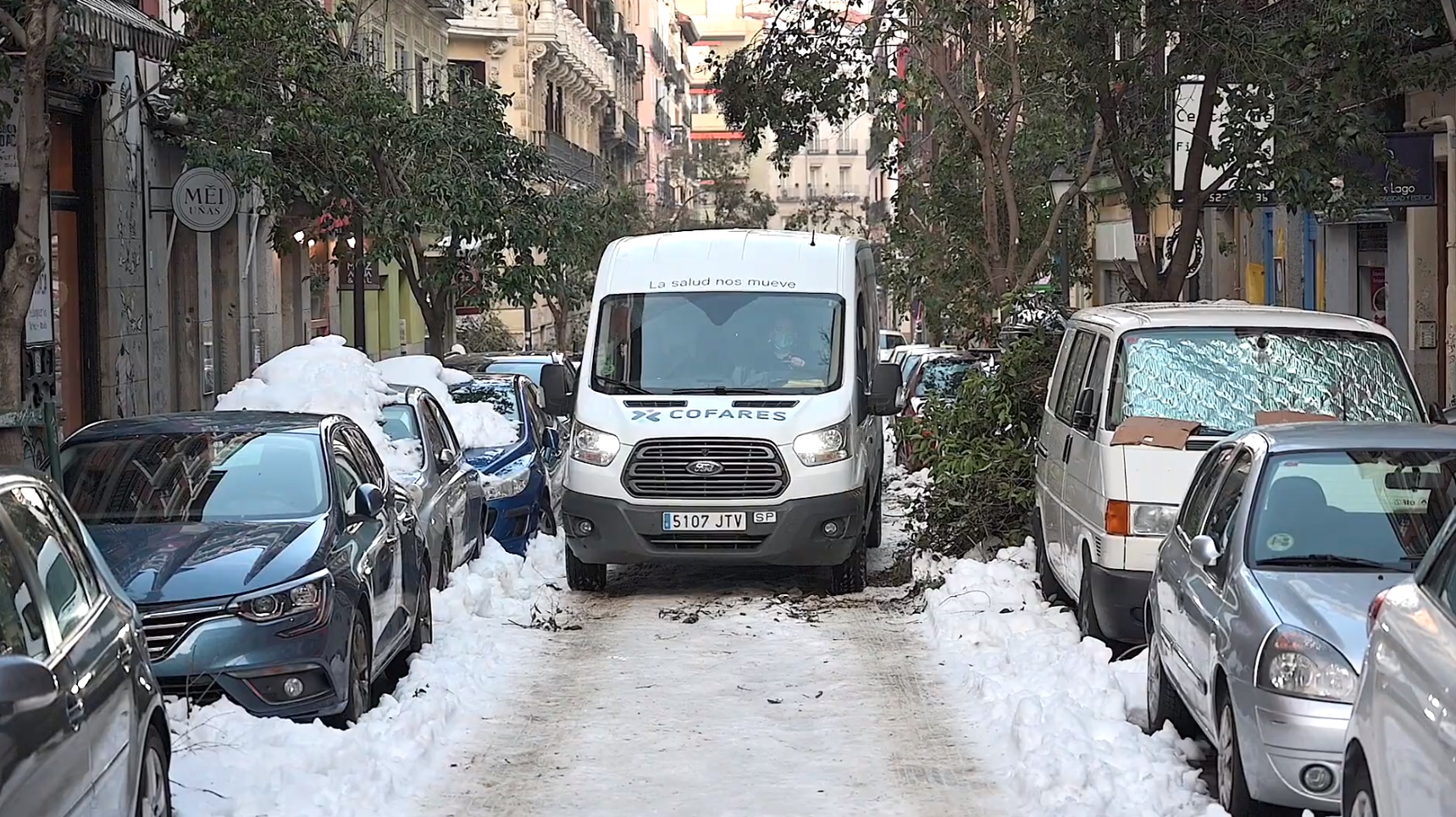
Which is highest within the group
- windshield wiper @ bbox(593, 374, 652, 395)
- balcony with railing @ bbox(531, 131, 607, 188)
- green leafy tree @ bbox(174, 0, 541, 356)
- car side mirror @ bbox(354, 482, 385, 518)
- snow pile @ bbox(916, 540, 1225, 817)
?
balcony with railing @ bbox(531, 131, 607, 188)

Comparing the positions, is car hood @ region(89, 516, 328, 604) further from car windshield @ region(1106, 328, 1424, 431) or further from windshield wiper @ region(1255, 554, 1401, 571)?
car windshield @ region(1106, 328, 1424, 431)

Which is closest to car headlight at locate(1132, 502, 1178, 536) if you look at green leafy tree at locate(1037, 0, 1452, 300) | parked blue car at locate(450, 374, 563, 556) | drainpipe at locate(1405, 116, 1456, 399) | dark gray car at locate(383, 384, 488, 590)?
dark gray car at locate(383, 384, 488, 590)

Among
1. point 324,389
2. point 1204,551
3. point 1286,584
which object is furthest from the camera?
point 324,389

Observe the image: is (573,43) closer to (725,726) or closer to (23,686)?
(725,726)

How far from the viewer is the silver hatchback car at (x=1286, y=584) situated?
6.53 m

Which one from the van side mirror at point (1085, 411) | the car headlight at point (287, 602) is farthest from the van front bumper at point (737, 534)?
the car headlight at point (287, 602)

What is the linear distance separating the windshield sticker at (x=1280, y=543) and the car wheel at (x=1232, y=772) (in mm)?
675

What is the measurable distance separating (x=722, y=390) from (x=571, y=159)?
47.6m

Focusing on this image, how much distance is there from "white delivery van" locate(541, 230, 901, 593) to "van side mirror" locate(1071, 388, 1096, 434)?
2.51 m

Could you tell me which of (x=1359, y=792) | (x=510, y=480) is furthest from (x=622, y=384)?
(x=1359, y=792)

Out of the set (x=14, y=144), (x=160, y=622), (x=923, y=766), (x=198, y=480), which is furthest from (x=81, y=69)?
(x=923, y=766)

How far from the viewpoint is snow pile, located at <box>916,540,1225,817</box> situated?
7551 millimetres

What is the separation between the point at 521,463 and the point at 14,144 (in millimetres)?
5548

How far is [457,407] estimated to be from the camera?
1750 centimetres
